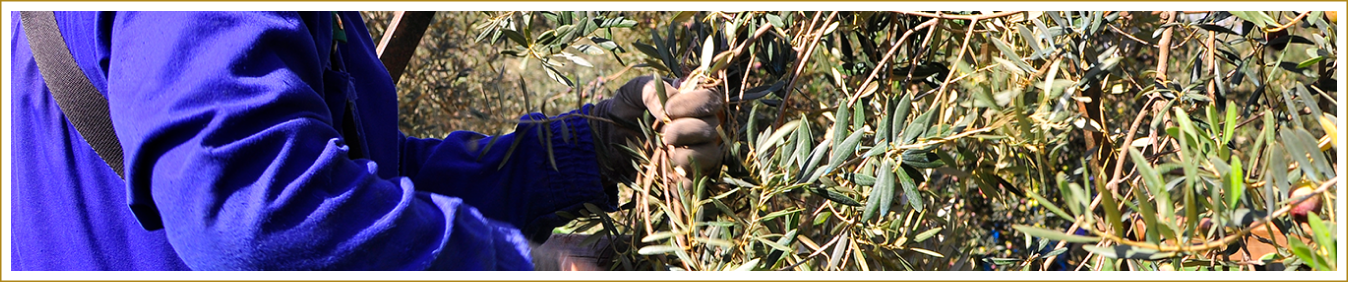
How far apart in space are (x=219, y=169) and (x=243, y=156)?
0.8 inches

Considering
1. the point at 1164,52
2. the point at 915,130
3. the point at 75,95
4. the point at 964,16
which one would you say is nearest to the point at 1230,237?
the point at 915,130

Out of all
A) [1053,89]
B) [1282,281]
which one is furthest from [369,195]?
[1282,281]

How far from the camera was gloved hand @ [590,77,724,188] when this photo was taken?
106 centimetres

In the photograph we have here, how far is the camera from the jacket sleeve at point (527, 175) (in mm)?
1203

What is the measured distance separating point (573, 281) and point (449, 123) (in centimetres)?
272

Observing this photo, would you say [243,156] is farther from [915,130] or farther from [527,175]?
[915,130]

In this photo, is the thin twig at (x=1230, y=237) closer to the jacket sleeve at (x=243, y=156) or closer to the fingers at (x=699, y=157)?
the fingers at (x=699, y=157)

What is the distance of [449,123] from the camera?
3.57 m

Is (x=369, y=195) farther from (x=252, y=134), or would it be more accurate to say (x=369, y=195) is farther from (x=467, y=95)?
(x=467, y=95)

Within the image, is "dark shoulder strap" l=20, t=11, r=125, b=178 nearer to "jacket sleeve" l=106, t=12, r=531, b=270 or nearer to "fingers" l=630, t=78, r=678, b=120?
"jacket sleeve" l=106, t=12, r=531, b=270

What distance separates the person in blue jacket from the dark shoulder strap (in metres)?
0.01

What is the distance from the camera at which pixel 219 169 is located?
0.79 meters

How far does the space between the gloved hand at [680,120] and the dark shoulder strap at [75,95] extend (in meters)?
0.53

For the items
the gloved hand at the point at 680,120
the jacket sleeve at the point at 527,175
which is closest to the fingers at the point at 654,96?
the gloved hand at the point at 680,120
